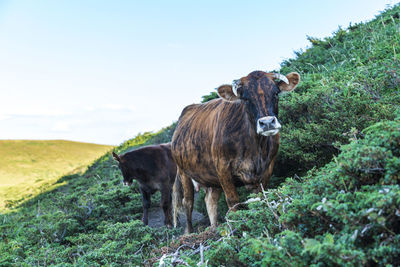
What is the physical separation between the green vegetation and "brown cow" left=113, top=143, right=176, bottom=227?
79 cm

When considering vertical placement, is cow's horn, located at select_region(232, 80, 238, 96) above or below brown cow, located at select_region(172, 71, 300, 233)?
above

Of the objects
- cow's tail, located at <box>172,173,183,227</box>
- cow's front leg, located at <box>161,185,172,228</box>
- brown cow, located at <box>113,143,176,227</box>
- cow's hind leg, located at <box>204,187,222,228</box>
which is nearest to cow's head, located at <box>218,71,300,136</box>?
cow's hind leg, located at <box>204,187,222,228</box>

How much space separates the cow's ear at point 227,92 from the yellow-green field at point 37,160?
65.4 ft

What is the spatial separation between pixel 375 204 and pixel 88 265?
10.2 feet

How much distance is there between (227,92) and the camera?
4.90m

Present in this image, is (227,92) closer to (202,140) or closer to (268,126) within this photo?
(268,126)

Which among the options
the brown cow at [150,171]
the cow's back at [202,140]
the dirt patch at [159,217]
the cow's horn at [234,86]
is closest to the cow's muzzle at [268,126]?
the cow's horn at [234,86]

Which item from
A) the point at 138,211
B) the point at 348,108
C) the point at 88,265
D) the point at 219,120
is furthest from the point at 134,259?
the point at 138,211

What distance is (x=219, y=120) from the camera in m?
5.21

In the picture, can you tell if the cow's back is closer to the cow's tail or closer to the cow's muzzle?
the cow's muzzle

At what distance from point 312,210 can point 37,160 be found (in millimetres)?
29912

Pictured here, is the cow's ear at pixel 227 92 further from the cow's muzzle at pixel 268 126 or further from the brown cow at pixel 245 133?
the cow's muzzle at pixel 268 126

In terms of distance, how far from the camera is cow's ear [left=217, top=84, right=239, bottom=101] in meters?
4.83

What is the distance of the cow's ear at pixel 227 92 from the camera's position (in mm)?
4832
